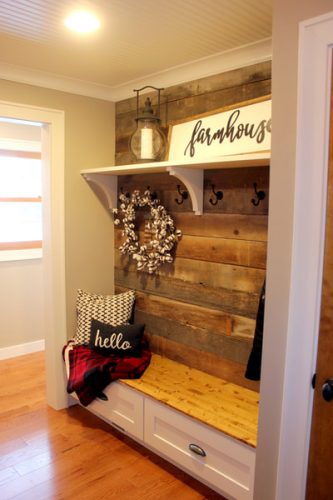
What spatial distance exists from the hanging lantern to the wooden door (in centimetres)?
147

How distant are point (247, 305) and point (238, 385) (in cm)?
49

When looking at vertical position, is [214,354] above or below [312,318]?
below

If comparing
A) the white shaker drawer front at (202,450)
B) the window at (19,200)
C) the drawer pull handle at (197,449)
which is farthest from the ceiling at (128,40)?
the drawer pull handle at (197,449)

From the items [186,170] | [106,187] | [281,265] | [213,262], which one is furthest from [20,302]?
[281,265]

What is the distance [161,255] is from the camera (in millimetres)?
2760

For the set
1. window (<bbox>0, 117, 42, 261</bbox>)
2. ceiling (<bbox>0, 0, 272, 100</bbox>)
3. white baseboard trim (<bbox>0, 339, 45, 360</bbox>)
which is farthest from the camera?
white baseboard trim (<bbox>0, 339, 45, 360</bbox>)

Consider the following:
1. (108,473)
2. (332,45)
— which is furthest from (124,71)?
(108,473)

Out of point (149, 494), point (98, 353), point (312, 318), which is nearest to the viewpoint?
point (312, 318)

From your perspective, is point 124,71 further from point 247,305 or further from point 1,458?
point 1,458

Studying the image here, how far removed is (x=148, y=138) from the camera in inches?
102

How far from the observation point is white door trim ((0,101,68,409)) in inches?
111

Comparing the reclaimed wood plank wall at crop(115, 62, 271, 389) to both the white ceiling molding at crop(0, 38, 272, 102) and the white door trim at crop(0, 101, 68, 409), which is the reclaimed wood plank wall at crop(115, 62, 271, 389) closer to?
the white ceiling molding at crop(0, 38, 272, 102)

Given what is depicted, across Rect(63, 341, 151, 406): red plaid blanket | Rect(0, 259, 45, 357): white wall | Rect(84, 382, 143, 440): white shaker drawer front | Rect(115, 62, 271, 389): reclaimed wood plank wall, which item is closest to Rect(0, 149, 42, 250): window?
Rect(0, 259, 45, 357): white wall

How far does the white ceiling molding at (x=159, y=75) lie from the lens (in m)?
2.18
